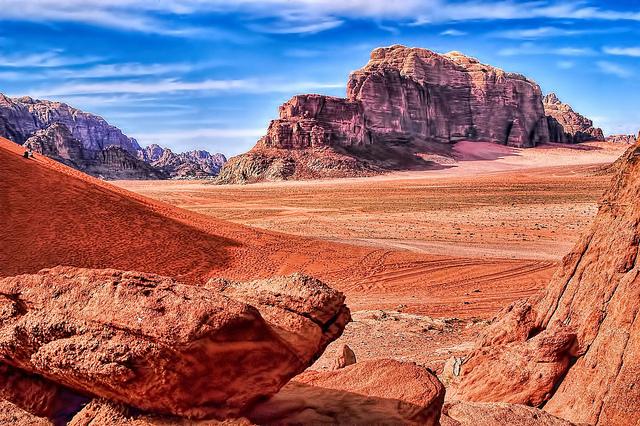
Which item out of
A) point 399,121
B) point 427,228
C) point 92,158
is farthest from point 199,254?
point 92,158

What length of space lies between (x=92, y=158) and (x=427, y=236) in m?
114

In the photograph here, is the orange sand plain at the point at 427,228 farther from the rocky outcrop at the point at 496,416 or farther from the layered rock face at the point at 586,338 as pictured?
the rocky outcrop at the point at 496,416

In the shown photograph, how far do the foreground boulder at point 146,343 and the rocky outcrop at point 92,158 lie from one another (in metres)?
123

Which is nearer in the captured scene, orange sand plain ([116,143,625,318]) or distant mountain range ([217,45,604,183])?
orange sand plain ([116,143,625,318])

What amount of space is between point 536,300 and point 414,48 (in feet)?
392

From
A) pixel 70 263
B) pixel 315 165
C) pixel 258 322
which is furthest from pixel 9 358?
pixel 315 165

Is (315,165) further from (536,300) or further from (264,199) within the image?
(536,300)

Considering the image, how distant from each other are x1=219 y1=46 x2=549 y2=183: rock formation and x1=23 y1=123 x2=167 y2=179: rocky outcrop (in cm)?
4339

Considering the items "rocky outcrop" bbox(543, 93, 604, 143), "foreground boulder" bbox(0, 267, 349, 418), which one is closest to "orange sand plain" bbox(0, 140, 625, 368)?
"foreground boulder" bbox(0, 267, 349, 418)

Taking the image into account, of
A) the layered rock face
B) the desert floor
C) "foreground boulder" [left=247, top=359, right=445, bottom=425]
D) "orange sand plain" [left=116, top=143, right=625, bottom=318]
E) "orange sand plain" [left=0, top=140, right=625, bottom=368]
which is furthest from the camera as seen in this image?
"orange sand plain" [left=116, top=143, right=625, bottom=318]

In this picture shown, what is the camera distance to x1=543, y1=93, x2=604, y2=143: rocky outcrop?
121 metres

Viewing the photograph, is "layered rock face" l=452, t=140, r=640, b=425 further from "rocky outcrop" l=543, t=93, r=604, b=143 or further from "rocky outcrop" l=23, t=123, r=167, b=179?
"rocky outcrop" l=23, t=123, r=167, b=179

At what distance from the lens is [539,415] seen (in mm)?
6160

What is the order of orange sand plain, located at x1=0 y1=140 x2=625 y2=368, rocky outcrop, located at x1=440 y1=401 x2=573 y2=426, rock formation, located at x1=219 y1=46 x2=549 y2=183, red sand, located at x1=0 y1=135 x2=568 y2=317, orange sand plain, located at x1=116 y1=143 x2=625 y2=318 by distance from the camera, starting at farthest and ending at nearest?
rock formation, located at x1=219 y1=46 x2=549 y2=183
orange sand plain, located at x1=116 y1=143 x2=625 y2=318
red sand, located at x1=0 y1=135 x2=568 y2=317
orange sand plain, located at x1=0 y1=140 x2=625 y2=368
rocky outcrop, located at x1=440 y1=401 x2=573 y2=426
